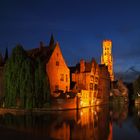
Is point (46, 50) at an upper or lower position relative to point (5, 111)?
upper

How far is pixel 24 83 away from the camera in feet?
164

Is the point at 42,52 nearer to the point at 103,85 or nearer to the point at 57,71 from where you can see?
the point at 57,71

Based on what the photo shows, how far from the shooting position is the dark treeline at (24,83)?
4978 cm

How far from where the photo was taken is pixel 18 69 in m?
51.1

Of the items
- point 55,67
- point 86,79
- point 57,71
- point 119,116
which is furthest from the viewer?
point 86,79

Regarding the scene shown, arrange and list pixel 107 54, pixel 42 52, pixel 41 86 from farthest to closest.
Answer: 1. pixel 107 54
2. pixel 42 52
3. pixel 41 86

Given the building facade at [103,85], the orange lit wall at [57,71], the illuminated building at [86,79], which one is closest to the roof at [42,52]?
the orange lit wall at [57,71]

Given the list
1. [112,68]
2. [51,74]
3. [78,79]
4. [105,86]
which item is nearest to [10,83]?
[51,74]

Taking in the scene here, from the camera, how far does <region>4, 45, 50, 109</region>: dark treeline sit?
163 ft

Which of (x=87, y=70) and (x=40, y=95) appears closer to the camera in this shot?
(x=40, y=95)

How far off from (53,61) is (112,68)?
267ft

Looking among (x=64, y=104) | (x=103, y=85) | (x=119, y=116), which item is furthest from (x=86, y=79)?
(x=119, y=116)

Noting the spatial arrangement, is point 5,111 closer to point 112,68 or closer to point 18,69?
point 18,69

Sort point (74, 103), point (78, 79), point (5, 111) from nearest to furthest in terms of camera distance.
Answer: point (5, 111)
point (74, 103)
point (78, 79)
